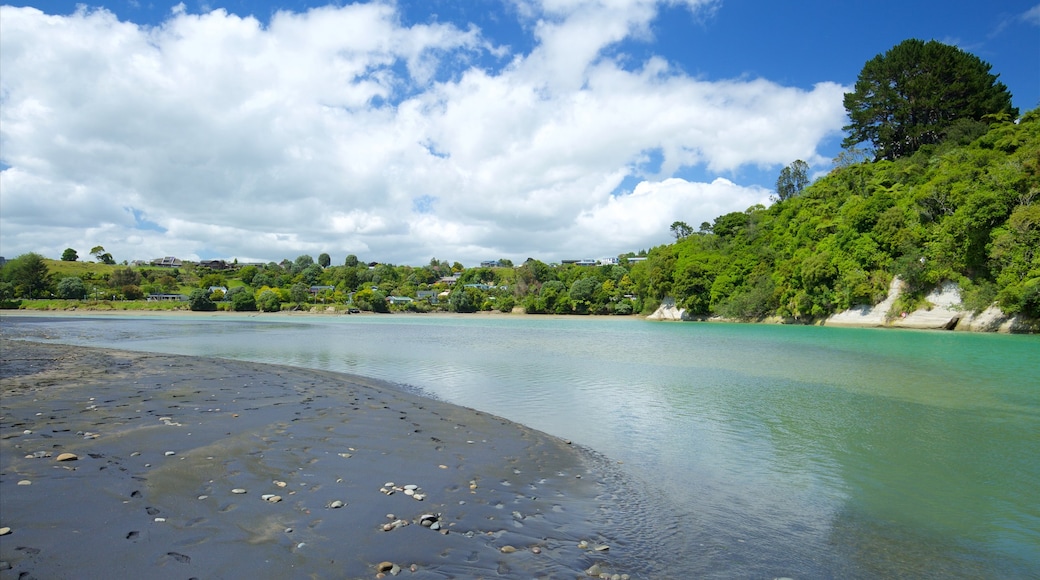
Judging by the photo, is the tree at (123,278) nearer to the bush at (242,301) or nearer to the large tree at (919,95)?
the bush at (242,301)

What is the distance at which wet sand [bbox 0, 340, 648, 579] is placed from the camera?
471 cm

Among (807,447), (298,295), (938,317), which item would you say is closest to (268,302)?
(298,295)

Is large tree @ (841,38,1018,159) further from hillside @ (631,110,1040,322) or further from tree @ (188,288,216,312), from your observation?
tree @ (188,288,216,312)

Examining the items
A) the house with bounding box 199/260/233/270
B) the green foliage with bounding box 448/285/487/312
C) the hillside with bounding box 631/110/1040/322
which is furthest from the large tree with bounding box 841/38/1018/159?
the house with bounding box 199/260/233/270

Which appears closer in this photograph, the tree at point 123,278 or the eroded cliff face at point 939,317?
the eroded cliff face at point 939,317

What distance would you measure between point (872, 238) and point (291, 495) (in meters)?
70.8

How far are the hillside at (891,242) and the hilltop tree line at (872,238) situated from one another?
16cm

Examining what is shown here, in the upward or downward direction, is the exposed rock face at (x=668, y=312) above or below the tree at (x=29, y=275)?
below

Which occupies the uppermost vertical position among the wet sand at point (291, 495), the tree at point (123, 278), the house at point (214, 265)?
the house at point (214, 265)

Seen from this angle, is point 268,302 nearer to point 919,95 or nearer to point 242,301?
point 242,301

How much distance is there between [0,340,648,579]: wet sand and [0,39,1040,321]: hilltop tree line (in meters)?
53.5

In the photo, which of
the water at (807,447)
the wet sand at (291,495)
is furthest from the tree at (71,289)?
Result: the wet sand at (291,495)

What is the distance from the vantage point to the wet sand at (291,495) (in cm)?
471

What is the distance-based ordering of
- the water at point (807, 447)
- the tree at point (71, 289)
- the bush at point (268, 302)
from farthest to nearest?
the bush at point (268, 302), the tree at point (71, 289), the water at point (807, 447)
